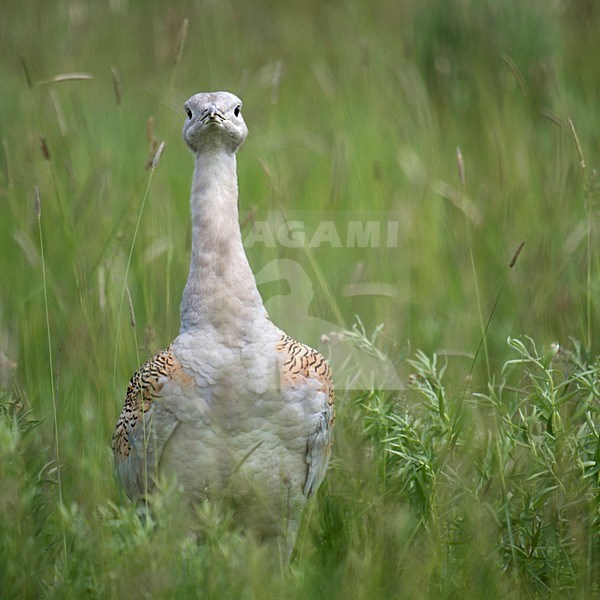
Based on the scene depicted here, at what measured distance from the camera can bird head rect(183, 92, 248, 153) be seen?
3660 millimetres

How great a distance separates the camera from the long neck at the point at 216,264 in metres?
3.71

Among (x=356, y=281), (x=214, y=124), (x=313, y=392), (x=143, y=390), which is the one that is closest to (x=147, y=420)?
(x=143, y=390)

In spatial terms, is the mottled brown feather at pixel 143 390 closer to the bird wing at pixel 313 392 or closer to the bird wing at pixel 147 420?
the bird wing at pixel 147 420

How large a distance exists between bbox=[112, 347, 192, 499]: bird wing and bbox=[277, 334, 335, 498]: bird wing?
14.6 inches

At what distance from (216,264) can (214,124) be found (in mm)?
491

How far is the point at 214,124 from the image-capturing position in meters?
3.65

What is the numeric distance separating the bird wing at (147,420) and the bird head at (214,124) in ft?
2.47

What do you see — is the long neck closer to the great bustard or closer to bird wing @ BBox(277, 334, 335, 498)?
the great bustard

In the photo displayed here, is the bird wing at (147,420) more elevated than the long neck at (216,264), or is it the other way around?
the long neck at (216,264)

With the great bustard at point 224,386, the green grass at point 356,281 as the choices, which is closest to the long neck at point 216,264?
the great bustard at point 224,386

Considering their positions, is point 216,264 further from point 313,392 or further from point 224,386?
point 313,392

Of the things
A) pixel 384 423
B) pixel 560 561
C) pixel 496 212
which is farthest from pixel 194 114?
pixel 496 212

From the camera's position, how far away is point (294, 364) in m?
3.77

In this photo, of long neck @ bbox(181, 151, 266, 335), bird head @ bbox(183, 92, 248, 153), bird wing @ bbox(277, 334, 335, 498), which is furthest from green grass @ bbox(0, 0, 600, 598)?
bird head @ bbox(183, 92, 248, 153)
